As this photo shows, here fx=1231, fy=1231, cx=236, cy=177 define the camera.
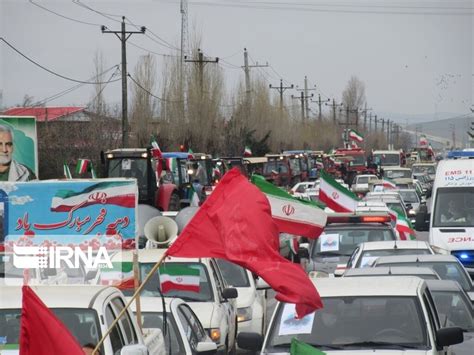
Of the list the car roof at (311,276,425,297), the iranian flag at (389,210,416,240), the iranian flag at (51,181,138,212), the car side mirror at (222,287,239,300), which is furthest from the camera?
the iranian flag at (389,210,416,240)

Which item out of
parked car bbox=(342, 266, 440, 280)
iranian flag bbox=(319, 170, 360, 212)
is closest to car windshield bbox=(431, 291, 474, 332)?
parked car bbox=(342, 266, 440, 280)

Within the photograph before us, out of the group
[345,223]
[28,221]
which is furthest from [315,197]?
[28,221]

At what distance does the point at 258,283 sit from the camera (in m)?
17.2

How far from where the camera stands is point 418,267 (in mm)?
15102

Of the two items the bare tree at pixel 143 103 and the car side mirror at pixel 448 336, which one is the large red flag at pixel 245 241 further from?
the bare tree at pixel 143 103

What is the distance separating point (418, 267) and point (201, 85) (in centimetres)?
5517

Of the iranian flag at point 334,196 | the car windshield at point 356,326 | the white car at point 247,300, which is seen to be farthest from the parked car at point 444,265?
the iranian flag at point 334,196

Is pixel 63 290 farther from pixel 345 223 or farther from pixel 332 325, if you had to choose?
pixel 345 223

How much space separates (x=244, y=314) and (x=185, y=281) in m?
1.90

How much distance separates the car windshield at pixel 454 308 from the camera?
13375mm

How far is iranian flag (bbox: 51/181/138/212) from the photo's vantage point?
705 inches

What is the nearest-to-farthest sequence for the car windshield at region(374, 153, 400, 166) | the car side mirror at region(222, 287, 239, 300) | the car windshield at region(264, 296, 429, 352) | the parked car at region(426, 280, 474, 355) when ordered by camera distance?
the car windshield at region(264, 296, 429, 352)
the parked car at region(426, 280, 474, 355)
the car side mirror at region(222, 287, 239, 300)
the car windshield at region(374, 153, 400, 166)

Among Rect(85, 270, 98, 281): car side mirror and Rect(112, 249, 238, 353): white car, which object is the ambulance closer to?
Rect(112, 249, 238, 353): white car

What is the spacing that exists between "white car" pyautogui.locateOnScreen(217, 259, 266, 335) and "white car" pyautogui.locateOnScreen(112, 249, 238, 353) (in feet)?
3.60
